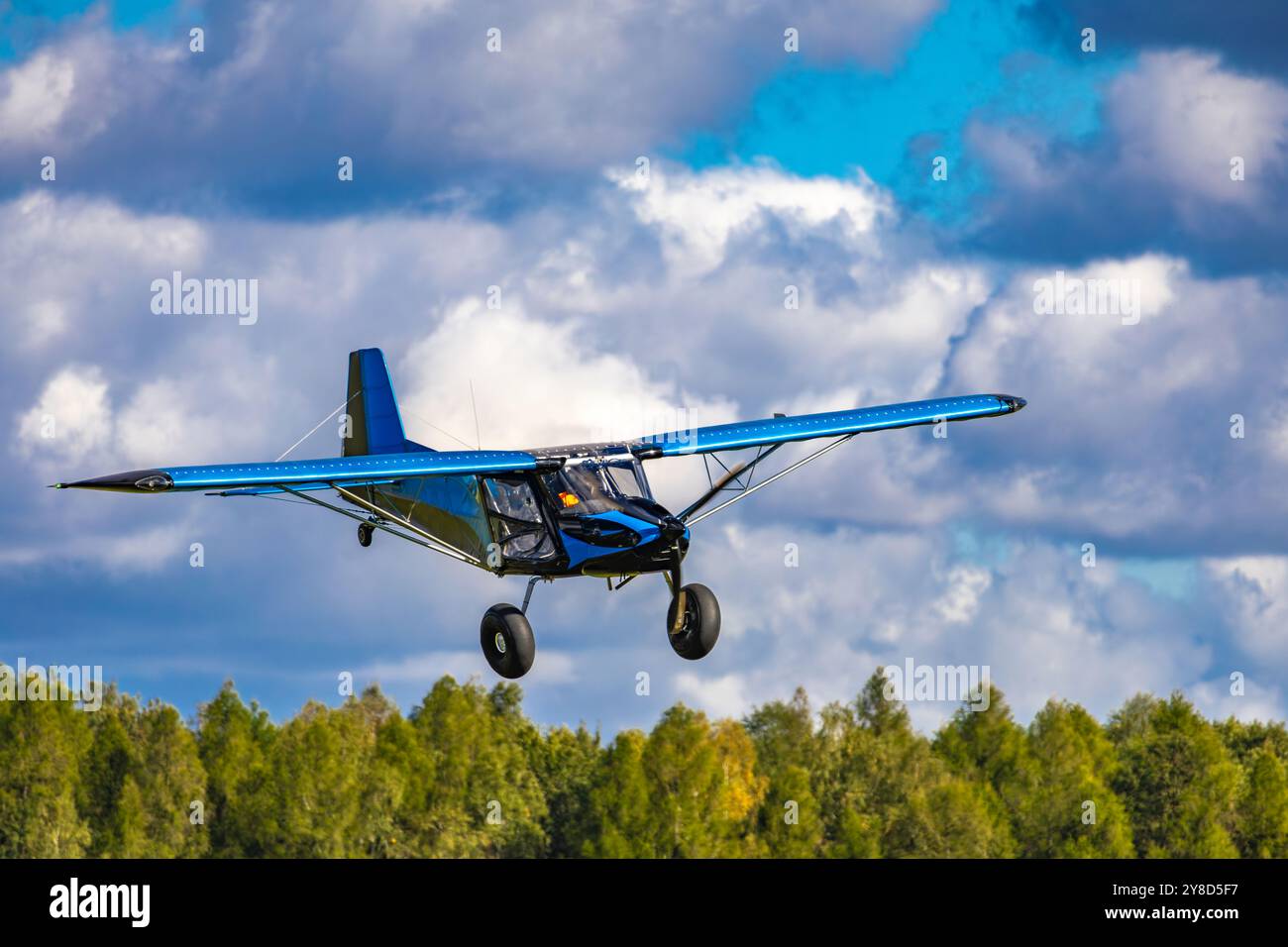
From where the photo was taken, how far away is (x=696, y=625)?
33.8 m

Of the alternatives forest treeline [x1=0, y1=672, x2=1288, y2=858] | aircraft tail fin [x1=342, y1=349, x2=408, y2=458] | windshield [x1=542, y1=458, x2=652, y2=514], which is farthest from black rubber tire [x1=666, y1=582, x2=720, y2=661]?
forest treeline [x1=0, y1=672, x2=1288, y2=858]

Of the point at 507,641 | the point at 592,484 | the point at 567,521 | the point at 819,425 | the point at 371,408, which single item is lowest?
the point at 507,641

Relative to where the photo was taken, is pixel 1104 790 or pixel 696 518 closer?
pixel 696 518

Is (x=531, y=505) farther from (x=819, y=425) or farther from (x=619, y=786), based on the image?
(x=619, y=786)

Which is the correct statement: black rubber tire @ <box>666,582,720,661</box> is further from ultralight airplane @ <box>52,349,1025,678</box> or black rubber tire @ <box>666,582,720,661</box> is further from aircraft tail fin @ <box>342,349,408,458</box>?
aircraft tail fin @ <box>342,349,408,458</box>

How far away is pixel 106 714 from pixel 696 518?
316 ft

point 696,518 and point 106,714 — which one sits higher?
point 106,714

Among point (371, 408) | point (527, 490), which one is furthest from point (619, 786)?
point (527, 490)

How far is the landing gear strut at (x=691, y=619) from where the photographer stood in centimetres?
3381

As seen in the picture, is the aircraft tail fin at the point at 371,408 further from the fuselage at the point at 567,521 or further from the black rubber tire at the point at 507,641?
the black rubber tire at the point at 507,641

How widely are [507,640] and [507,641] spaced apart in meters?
0.02
